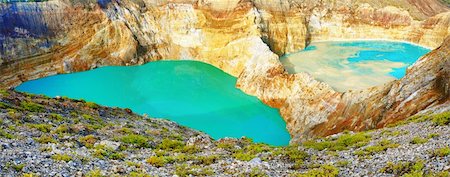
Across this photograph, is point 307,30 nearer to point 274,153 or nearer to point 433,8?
point 433,8

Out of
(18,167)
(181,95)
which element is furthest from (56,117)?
(181,95)

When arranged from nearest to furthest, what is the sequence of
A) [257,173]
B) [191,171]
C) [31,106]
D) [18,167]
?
1. [18,167]
2. [257,173]
3. [191,171]
4. [31,106]

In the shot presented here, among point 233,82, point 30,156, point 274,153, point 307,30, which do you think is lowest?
point 233,82

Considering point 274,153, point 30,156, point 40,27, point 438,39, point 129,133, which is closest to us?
point 30,156

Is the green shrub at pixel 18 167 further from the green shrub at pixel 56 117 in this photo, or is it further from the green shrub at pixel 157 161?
the green shrub at pixel 56 117

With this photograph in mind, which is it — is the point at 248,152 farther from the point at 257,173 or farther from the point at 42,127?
A: the point at 42,127

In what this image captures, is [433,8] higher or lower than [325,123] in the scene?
higher

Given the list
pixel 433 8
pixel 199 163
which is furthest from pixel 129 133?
pixel 433 8

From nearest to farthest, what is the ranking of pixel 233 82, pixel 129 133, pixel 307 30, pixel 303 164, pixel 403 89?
pixel 303 164 < pixel 129 133 < pixel 403 89 < pixel 233 82 < pixel 307 30
